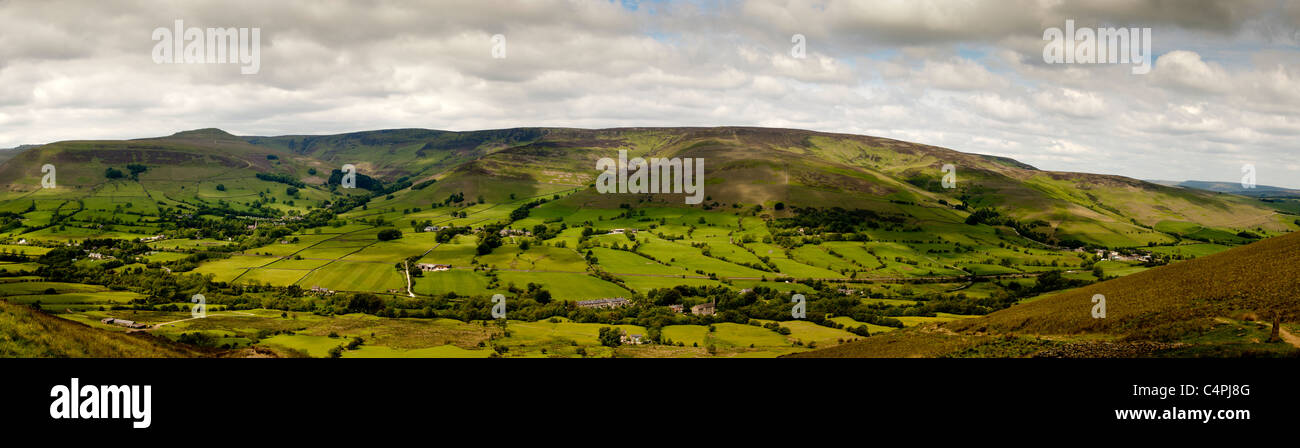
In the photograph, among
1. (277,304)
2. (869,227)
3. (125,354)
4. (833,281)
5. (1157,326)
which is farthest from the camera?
(869,227)

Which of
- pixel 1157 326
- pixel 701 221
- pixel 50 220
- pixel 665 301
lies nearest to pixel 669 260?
pixel 665 301

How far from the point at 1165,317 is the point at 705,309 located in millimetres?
53575

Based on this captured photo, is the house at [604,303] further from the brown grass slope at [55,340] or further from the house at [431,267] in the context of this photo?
the brown grass slope at [55,340]

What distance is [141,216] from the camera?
160 meters

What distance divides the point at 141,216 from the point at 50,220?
67.8 feet

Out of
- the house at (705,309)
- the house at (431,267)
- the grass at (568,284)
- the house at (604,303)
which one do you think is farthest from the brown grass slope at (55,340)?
the house at (431,267)

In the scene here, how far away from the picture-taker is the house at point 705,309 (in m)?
69.9

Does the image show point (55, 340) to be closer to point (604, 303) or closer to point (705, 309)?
point (705, 309)

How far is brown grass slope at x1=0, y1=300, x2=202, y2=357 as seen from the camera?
1260cm

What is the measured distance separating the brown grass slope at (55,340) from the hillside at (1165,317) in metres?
26.3

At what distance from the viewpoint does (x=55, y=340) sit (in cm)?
1337

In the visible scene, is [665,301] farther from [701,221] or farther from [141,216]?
[141,216]
